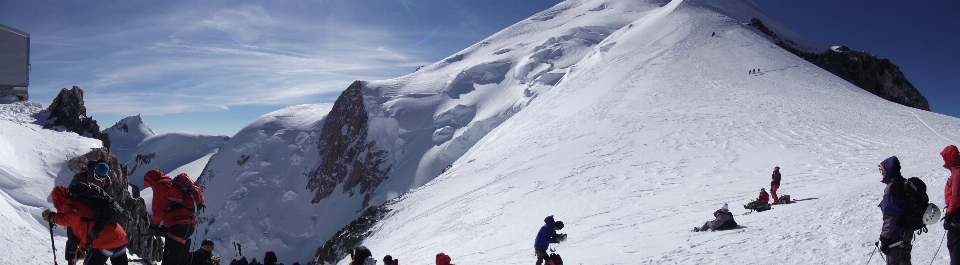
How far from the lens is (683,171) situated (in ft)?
56.3

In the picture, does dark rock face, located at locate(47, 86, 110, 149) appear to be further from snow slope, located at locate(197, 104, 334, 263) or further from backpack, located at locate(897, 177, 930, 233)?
backpack, located at locate(897, 177, 930, 233)

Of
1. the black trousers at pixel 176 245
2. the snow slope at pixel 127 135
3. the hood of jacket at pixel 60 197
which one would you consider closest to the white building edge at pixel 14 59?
the hood of jacket at pixel 60 197

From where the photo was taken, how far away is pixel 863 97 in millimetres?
30047

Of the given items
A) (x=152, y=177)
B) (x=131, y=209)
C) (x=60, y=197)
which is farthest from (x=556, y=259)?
(x=131, y=209)

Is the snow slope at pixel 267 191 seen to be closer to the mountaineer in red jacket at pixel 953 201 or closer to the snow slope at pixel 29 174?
the snow slope at pixel 29 174

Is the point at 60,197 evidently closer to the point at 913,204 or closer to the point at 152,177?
the point at 152,177

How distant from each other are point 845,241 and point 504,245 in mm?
7984

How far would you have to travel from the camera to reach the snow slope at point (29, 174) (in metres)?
8.81

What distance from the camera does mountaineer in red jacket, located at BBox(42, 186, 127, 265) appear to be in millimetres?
5457

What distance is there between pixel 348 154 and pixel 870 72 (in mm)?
61744

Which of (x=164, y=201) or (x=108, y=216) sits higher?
(x=164, y=201)

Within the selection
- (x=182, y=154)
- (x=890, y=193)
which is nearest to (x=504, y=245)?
(x=890, y=193)

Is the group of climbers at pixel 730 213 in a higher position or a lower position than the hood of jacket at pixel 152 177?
lower

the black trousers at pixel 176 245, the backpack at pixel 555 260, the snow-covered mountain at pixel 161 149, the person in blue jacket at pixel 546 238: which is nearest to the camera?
the black trousers at pixel 176 245
